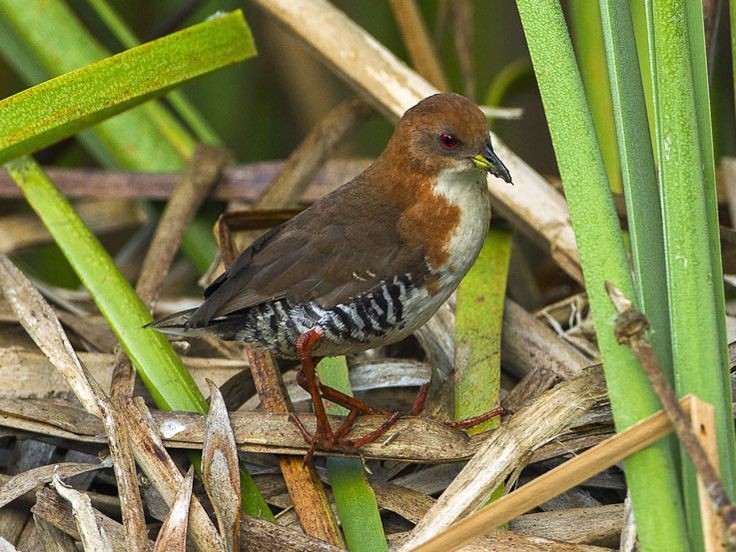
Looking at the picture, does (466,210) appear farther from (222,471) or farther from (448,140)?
(222,471)

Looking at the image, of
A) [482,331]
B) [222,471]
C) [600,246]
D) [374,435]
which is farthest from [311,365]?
[600,246]

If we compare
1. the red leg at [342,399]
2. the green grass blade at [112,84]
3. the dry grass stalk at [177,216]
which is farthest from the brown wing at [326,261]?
the green grass blade at [112,84]

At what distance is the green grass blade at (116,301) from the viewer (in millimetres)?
2363

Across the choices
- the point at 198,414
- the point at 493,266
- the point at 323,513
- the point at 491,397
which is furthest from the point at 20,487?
the point at 493,266

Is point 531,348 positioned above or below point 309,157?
below

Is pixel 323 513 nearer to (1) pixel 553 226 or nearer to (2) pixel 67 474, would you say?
(2) pixel 67 474

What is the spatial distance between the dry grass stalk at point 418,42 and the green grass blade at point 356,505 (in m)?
1.60

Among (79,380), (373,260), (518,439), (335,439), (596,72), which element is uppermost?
(596,72)

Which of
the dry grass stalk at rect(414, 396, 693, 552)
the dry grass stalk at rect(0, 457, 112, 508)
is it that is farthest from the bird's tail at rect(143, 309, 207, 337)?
the dry grass stalk at rect(414, 396, 693, 552)

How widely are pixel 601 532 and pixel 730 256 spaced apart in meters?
1.22

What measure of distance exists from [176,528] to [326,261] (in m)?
0.75

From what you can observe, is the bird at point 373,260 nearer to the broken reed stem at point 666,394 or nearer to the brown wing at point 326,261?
the brown wing at point 326,261

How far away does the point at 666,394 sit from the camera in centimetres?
146

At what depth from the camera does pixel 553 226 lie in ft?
9.00
